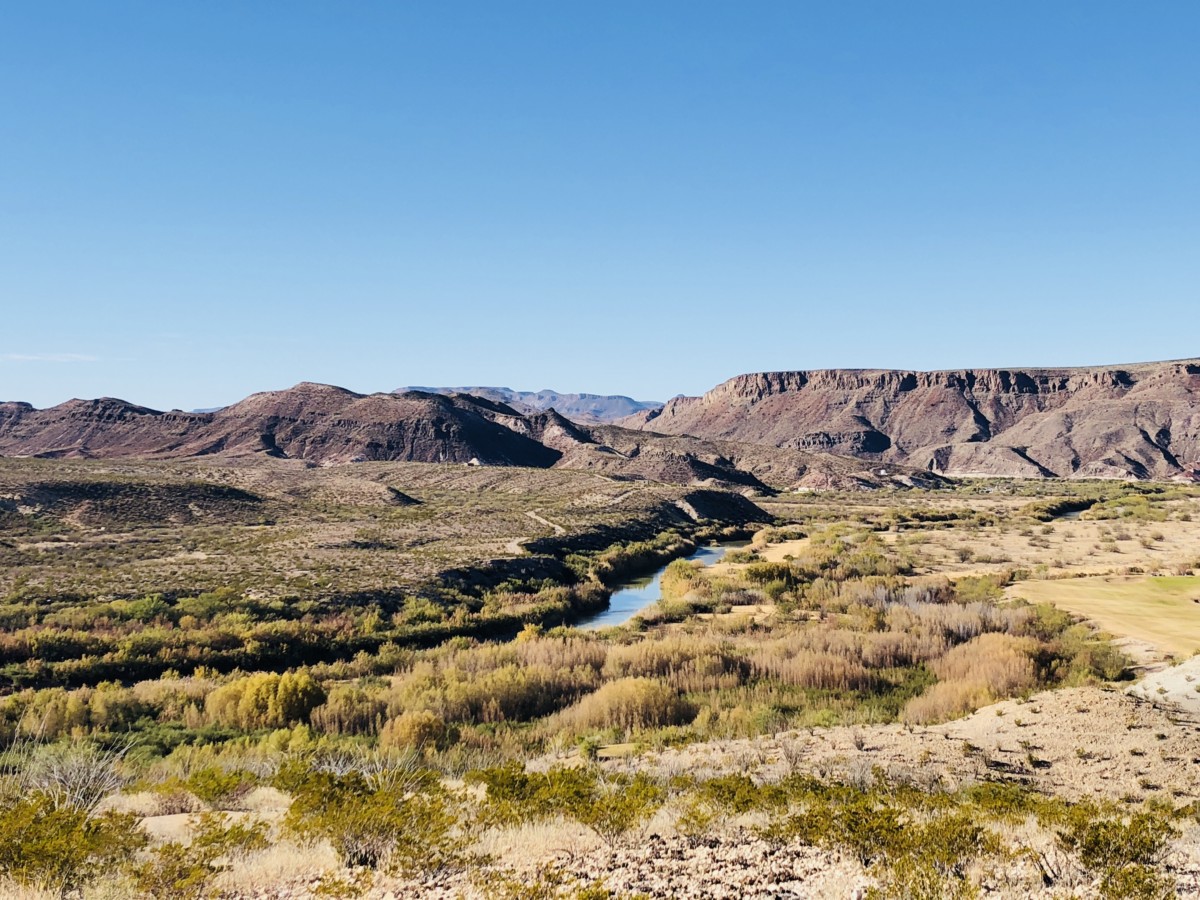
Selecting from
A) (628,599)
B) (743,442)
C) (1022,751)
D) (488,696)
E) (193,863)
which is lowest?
(628,599)

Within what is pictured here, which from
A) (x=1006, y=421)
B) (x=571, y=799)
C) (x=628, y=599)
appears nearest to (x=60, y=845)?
(x=571, y=799)

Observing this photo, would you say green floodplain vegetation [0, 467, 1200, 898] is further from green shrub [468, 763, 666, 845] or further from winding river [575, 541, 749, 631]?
winding river [575, 541, 749, 631]

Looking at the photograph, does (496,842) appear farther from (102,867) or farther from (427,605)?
(427,605)

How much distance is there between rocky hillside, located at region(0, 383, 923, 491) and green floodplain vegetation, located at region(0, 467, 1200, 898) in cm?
6695

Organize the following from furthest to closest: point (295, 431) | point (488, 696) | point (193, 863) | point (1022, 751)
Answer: point (295, 431), point (488, 696), point (1022, 751), point (193, 863)

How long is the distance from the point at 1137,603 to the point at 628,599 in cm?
1909

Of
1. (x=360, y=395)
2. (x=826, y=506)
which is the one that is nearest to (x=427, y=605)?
Answer: (x=826, y=506)

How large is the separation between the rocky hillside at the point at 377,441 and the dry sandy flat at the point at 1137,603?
68.6m

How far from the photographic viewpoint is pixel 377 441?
Answer: 391 feet

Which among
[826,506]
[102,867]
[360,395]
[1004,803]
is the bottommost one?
[826,506]

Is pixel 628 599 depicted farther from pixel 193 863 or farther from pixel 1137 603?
pixel 193 863

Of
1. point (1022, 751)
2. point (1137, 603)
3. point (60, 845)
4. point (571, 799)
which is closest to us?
point (60, 845)

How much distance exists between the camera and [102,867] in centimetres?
616

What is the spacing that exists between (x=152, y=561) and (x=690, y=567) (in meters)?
24.9
